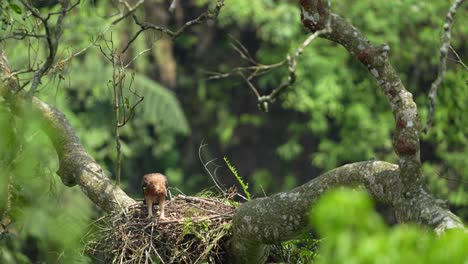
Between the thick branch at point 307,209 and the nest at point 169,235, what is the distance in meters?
0.20

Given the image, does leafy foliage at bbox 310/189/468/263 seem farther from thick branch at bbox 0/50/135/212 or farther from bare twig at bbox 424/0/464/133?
thick branch at bbox 0/50/135/212

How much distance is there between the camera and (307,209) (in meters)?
6.06

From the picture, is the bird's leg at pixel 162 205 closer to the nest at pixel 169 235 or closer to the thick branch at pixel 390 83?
the nest at pixel 169 235

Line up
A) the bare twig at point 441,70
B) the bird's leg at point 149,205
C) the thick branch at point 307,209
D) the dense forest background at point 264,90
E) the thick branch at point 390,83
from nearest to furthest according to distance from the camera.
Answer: the bare twig at point 441,70, the thick branch at point 307,209, the thick branch at point 390,83, the bird's leg at point 149,205, the dense forest background at point 264,90

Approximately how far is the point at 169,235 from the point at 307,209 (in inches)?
56.4

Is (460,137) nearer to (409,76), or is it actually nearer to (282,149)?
(409,76)

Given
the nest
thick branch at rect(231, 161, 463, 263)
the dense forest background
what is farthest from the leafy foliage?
the dense forest background

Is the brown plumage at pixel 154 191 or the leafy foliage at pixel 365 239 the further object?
the brown plumage at pixel 154 191

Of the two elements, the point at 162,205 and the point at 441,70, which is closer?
the point at 441,70

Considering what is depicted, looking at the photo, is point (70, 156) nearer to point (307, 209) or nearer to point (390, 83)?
point (307, 209)

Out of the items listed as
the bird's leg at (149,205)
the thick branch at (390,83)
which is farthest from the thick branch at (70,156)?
the thick branch at (390,83)

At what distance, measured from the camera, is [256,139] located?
904 inches

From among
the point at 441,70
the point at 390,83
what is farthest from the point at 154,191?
the point at 441,70

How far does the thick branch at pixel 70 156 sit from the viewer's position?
7504mm
